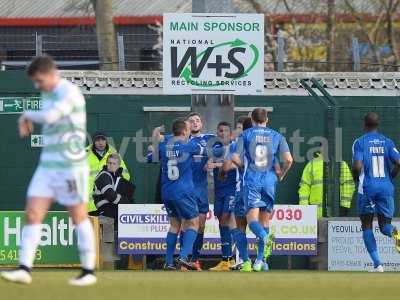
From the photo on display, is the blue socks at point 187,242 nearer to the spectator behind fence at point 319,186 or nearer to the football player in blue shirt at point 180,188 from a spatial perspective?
the football player in blue shirt at point 180,188

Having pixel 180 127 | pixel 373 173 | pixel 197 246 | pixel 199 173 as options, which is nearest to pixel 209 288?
pixel 180 127

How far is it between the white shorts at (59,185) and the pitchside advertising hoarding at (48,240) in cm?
716

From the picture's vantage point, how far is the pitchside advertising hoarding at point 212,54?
56.6ft

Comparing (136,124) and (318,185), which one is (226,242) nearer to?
(318,185)

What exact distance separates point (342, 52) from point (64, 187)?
25587 mm

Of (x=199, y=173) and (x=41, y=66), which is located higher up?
(x=41, y=66)

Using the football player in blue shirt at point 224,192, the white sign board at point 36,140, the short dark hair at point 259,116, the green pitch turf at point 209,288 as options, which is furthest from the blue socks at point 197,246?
the green pitch turf at point 209,288

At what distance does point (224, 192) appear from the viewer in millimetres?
16750

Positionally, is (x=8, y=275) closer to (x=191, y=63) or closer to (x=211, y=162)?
(x=211, y=162)

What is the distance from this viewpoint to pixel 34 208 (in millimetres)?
10602

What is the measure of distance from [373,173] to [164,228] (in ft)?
10.7

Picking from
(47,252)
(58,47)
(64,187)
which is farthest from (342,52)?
(64,187)

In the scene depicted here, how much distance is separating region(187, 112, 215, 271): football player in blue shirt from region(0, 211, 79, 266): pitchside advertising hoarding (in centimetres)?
179

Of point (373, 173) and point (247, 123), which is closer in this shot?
point (247, 123)
